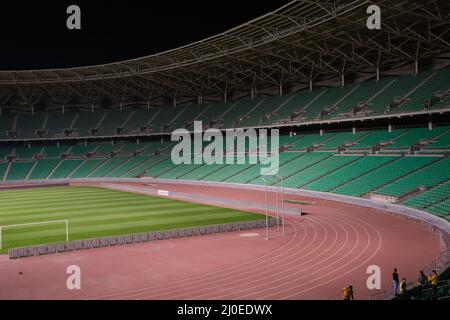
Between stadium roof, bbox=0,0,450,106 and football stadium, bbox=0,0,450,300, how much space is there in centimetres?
30

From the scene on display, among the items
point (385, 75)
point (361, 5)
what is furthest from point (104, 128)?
point (361, 5)

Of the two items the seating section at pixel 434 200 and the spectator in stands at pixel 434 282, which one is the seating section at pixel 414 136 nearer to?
the seating section at pixel 434 200

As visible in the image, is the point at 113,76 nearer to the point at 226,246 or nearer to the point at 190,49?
the point at 190,49

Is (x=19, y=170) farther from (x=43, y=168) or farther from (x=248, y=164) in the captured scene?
(x=248, y=164)

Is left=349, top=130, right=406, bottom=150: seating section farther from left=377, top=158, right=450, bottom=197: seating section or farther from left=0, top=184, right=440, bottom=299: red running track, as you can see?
left=0, top=184, right=440, bottom=299: red running track

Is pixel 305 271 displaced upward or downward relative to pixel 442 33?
downward

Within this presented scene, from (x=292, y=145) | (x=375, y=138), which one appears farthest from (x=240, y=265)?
(x=292, y=145)

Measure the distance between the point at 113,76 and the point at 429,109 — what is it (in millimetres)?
45507

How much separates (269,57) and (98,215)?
3040cm

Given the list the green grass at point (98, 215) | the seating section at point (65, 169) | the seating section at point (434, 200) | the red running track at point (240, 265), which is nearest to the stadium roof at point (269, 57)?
the seating section at point (65, 169)

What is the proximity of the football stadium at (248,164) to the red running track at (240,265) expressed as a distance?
13 cm

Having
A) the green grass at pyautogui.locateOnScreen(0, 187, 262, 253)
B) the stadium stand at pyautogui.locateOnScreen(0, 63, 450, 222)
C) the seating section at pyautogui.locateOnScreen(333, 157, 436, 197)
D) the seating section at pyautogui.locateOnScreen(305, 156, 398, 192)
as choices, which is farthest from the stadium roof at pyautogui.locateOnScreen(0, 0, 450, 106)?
the green grass at pyautogui.locateOnScreen(0, 187, 262, 253)

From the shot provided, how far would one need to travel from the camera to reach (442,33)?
41.6 m

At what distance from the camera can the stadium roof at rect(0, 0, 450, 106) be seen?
37812mm
